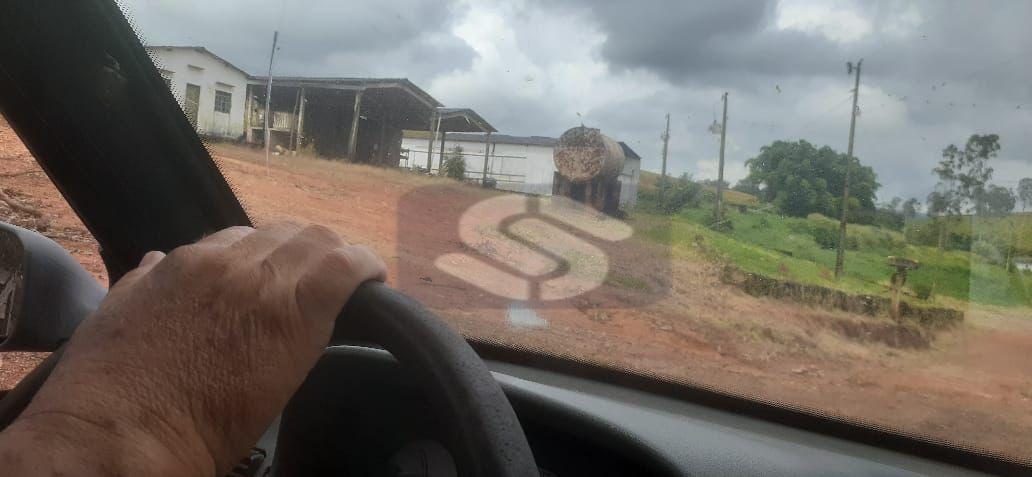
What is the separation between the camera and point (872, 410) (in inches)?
107

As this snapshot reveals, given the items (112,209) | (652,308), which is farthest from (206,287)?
(652,308)

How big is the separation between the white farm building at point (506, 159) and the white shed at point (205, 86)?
727mm

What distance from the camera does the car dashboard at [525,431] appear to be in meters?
1.99

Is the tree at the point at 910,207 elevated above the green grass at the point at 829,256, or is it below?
above

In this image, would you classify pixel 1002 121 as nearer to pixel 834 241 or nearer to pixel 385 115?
pixel 834 241

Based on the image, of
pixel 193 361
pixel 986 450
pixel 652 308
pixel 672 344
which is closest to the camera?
pixel 193 361

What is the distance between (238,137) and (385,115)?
624 millimetres

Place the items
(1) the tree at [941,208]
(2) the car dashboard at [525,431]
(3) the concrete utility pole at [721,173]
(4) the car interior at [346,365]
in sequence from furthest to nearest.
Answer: (3) the concrete utility pole at [721,173], (1) the tree at [941,208], (2) the car dashboard at [525,431], (4) the car interior at [346,365]

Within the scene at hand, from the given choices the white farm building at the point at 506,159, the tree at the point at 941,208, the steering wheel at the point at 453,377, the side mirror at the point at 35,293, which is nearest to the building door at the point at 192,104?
the side mirror at the point at 35,293

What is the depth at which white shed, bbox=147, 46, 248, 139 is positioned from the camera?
2.69m

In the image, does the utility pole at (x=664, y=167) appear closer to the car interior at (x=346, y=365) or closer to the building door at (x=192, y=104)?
the car interior at (x=346, y=365)

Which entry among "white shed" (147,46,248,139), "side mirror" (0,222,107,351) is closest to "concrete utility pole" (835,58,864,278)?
"white shed" (147,46,248,139)

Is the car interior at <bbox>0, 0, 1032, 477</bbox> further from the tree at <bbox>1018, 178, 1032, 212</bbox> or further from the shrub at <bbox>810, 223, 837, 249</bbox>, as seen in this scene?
the tree at <bbox>1018, 178, 1032, 212</bbox>

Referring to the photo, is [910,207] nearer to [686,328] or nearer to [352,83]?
[686,328]
